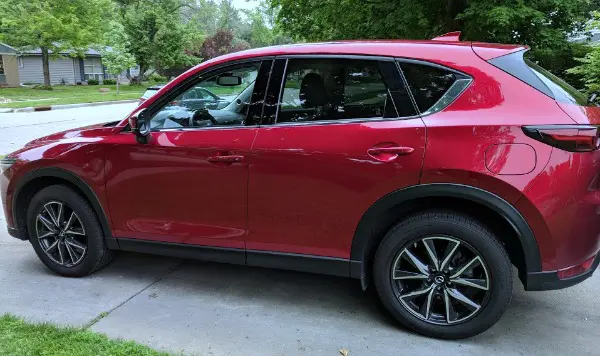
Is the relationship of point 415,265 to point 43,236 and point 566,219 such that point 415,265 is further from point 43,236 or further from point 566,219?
point 43,236

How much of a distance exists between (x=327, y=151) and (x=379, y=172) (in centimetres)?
37

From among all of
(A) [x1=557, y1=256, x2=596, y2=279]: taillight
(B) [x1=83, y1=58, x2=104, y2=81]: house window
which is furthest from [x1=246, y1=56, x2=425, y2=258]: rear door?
(B) [x1=83, y1=58, x2=104, y2=81]: house window

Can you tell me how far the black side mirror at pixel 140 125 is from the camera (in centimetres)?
354

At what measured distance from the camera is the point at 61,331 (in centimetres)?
312

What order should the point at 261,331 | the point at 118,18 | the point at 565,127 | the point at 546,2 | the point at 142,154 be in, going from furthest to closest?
the point at 118,18
the point at 546,2
the point at 142,154
the point at 261,331
the point at 565,127

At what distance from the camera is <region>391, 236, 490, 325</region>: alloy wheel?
2986 millimetres

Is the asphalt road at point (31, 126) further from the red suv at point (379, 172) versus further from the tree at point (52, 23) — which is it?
the tree at point (52, 23)

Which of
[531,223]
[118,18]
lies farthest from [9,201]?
Result: [118,18]

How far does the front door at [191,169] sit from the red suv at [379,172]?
1cm

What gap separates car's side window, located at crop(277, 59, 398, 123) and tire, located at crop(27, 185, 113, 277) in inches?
73.4

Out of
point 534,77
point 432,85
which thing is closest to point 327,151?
point 432,85

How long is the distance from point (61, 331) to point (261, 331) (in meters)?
1.31

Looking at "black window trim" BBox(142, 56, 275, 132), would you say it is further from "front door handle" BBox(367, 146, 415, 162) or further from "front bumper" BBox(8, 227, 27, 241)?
"front bumper" BBox(8, 227, 27, 241)

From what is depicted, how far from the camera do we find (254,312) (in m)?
3.47
